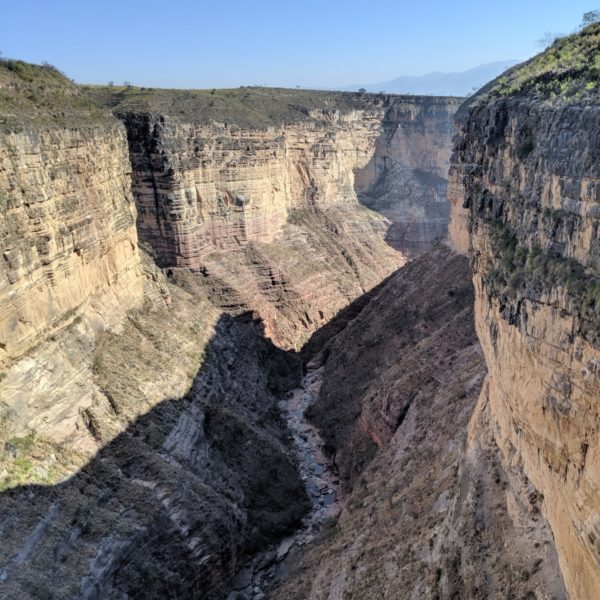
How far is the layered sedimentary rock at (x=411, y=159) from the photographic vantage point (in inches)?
2972

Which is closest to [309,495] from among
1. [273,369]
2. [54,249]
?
[273,369]

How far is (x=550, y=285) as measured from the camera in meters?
11.2

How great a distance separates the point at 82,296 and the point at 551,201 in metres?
21.9

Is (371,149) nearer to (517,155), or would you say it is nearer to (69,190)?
(69,190)

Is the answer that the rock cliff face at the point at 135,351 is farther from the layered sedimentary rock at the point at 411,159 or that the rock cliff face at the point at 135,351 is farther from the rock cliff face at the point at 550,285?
the layered sedimentary rock at the point at 411,159

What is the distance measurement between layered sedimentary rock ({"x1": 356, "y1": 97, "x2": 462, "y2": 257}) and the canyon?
894 inches

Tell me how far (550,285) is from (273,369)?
32293 mm

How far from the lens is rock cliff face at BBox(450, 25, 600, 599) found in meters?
10.2

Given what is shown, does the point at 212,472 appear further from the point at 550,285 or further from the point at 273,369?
the point at 550,285

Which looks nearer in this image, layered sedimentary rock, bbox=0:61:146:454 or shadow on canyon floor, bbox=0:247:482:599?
shadow on canyon floor, bbox=0:247:482:599

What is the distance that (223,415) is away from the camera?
30641mm

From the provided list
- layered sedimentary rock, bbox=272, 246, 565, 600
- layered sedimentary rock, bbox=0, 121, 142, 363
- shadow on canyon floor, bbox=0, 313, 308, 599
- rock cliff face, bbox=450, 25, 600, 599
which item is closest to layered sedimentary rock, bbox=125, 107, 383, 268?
layered sedimentary rock, bbox=0, 121, 142, 363

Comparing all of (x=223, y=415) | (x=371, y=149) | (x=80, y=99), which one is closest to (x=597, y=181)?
(x=223, y=415)

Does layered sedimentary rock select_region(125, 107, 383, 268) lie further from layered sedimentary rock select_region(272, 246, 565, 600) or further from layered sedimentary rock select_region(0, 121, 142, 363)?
layered sedimentary rock select_region(272, 246, 565, 600)
